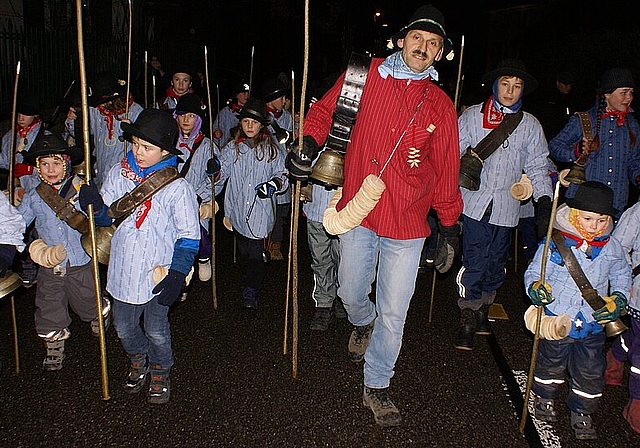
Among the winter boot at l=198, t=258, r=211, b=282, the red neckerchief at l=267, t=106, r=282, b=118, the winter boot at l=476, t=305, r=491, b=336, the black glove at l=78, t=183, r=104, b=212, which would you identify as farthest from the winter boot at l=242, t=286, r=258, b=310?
the red neckerchief at l=267, t=106, r=282, b=118

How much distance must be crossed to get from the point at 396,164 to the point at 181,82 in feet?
14.7

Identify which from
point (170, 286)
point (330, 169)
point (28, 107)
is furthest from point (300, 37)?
point (170, 286)

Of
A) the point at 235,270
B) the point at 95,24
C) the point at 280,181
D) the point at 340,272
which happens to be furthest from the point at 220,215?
the point at 95,24

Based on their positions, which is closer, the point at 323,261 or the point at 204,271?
the point at 323,261

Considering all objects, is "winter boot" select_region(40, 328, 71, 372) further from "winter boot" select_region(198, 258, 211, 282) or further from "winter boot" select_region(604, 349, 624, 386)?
"winter boot" select_region(604, 349, 624, 386)

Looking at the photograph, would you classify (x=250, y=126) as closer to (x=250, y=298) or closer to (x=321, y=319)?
(x=250, y=298)

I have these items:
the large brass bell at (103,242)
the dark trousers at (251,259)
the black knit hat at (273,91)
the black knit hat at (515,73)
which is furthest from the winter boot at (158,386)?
the black knit hat at (273,91)

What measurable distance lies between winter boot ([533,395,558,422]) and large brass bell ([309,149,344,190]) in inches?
80.4

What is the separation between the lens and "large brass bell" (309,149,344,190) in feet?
13.5

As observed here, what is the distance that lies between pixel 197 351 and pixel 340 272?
163 centimetres

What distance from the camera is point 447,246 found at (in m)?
4.34

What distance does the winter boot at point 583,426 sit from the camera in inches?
160

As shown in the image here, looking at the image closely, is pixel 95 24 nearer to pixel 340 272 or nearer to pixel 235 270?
pixel 235 270

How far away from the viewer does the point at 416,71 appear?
3.78 m
